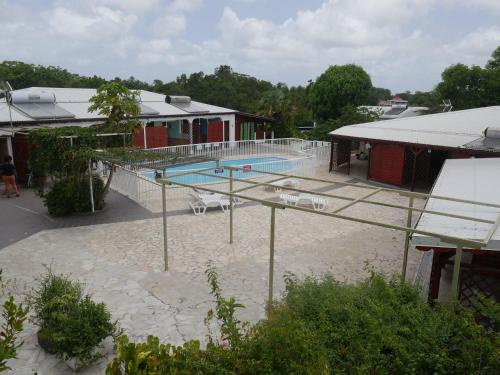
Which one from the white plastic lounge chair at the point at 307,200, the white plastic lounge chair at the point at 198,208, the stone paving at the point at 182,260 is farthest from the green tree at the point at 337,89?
the white plastic lounge chair at the point at 198,208

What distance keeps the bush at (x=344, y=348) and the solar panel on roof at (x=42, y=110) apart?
16915mm

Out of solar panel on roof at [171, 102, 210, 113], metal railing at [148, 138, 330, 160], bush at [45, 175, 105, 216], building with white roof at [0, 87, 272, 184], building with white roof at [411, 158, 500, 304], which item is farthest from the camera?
solar panel on roof at [171, 102, 210, 113]

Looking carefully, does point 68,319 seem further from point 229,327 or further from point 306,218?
point 306,218

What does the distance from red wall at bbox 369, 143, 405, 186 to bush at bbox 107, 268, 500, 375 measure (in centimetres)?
1461

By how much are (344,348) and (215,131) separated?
80.6ft

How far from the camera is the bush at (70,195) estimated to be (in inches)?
512

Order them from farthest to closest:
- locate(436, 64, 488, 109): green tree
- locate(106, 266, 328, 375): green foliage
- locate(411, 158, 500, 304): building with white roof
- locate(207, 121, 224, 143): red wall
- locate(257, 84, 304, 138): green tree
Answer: locate(436, 64, 488, 109): green tree < locate(257, 84, 304, 138): green tree < locate(207, 121, 224, 143): red wall < locate(411, 158, 500, 304): building with white roof < locate(106, 266, 328, 375): green foliage

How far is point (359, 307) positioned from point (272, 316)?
1199 millimetres

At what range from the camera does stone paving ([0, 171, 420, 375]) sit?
729 centimetres

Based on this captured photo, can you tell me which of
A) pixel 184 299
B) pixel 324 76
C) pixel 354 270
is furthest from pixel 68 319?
pixel 324 76

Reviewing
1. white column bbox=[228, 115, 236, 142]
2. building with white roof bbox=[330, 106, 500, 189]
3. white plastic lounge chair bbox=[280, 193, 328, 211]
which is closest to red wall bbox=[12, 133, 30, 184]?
white plastic lounge chair bbox=[280, 193, 328, 211]

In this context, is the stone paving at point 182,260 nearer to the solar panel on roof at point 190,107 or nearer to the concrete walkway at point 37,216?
the concrete walkway at point 37,216

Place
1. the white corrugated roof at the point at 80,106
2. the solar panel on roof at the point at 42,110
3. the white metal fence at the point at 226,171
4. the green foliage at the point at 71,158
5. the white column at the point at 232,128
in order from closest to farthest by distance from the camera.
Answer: the green foliage at the point at 71,158, the white metal fence at the point at 226,171, the white corrugated roof at the point at 80,106, the solar panel on roof at the point at 42,110, the white column at the point at 232,128

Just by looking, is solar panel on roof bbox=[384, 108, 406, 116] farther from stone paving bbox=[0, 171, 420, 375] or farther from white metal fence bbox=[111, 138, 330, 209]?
stone paving bbox=[0, 171, 420, 375]
